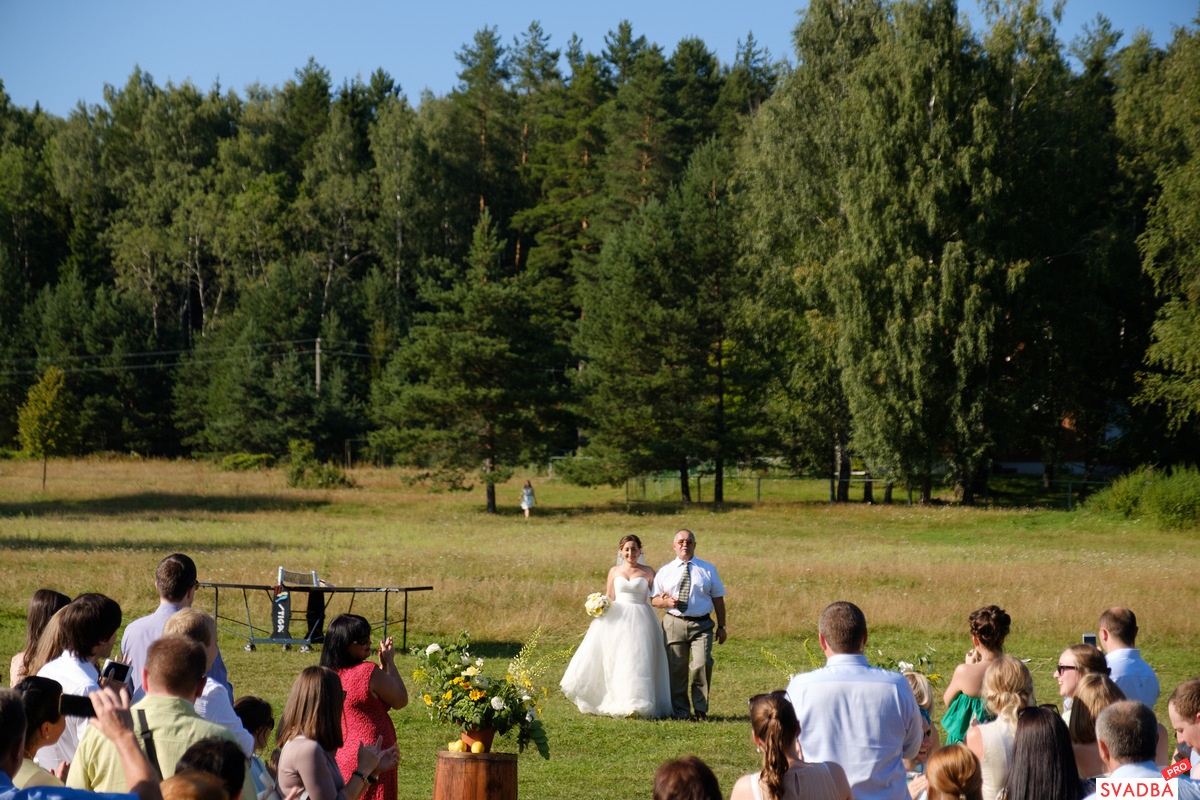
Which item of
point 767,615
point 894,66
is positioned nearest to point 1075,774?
point 767,615

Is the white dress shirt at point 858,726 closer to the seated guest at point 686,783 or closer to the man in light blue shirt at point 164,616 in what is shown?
the seated guest at point 686,783

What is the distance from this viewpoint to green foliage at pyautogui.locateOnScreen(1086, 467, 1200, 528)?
1208 inches

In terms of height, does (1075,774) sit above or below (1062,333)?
below

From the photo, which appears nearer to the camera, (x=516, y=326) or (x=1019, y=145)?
(x=1019, y=145)

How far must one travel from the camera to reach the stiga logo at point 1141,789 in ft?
11.8

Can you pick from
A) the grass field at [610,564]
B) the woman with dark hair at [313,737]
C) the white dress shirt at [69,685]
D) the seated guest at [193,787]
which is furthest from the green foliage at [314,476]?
the seated guest at [193,787]

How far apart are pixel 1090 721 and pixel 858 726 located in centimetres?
108

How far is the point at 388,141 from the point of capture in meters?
66.3

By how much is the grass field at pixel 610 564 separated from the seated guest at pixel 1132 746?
3909mm

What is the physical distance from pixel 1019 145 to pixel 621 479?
18.7 m

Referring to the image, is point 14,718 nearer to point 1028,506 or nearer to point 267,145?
point 1028,506

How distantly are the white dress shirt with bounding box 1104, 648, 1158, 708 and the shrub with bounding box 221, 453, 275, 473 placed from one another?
54212 millimetres

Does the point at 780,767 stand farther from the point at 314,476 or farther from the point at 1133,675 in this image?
the point at 314,476

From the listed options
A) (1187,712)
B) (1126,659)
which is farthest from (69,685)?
(1126,659)
